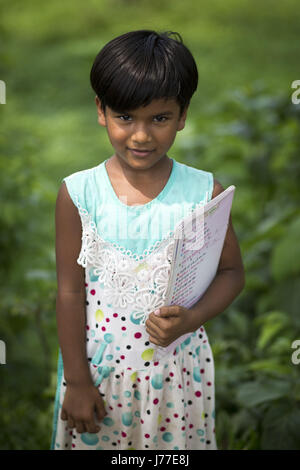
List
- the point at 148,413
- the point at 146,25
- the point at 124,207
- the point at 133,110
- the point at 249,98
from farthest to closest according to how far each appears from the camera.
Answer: the point at 146,25 → the point at 249,98 → the point at 148,413 → the point at 124,207 → the point at 133,110

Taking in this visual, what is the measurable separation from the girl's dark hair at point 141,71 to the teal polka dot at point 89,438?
83cm

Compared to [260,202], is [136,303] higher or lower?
lower

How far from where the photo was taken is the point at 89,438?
1.43 metres

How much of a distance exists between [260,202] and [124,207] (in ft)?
5.79

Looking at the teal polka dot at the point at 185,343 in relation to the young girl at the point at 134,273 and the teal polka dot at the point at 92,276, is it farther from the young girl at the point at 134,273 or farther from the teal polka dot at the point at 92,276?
the teal polka dot at the point at 92,276

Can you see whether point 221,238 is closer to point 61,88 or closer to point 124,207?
point 124,207

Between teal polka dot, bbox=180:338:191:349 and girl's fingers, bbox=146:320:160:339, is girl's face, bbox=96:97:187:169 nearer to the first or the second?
girl's fingers, bbox=146:320:160:339

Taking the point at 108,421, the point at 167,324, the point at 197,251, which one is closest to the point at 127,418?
the point at 108,421

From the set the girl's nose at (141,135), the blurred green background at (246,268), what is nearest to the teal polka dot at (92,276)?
the girl's nose at (141,135)

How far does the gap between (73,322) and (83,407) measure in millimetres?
212

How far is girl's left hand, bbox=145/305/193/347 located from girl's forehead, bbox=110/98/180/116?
414mm

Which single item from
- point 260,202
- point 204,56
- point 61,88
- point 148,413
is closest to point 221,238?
point 148,413

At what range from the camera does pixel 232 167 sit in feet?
8.82

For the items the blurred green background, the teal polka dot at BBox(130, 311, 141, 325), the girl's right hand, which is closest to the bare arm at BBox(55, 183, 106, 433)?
the girl's right hand
